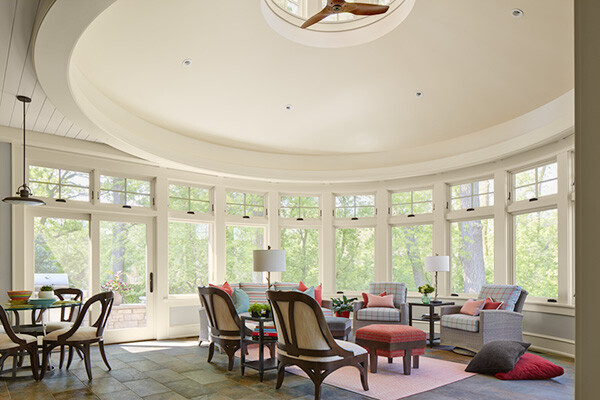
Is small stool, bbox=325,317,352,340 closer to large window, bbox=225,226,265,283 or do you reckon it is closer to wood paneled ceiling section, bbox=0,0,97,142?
large window, bbox=225,226,265,283

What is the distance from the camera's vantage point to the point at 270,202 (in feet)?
30.2

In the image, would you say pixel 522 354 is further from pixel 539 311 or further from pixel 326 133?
pixel 326 133

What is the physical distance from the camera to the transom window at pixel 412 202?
8609 mm

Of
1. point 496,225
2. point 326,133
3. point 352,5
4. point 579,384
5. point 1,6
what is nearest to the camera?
point 579,384

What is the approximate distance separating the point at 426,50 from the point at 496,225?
322cm

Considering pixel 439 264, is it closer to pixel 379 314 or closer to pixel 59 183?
pixel 379 314

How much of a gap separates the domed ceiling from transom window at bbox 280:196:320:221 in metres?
0.69

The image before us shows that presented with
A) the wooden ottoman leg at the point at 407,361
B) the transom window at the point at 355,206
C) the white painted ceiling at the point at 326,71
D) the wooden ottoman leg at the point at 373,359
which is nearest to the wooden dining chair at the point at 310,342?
the wooden ottoman leg at the point at 373,359

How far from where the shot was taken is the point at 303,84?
6422mm

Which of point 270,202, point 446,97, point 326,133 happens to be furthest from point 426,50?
point 270,202

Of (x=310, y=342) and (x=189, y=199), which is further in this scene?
(x=189, y=199)

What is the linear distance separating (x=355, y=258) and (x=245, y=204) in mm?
2415

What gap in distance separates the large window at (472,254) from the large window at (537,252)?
519 millimetres

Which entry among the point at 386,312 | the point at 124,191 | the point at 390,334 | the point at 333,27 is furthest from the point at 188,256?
the point at 333,27
